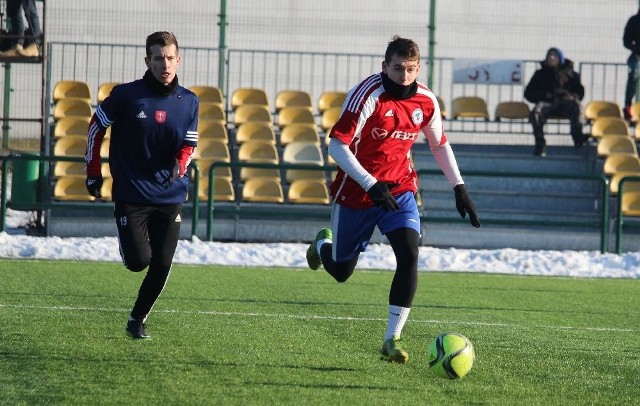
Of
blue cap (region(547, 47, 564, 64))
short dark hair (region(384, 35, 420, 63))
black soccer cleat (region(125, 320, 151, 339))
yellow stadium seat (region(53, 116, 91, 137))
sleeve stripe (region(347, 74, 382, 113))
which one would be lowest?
black soccer cleat (region(125, 320, 151, 339))

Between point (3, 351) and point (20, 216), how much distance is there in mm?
13950

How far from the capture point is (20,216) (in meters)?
21.5

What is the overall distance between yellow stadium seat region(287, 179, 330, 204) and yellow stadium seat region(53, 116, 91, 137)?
3.53 m

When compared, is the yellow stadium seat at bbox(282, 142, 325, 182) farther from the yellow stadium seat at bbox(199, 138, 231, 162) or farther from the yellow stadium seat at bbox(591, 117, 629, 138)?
the yellow stadium seat at bbox(591, 117, 629, 138)

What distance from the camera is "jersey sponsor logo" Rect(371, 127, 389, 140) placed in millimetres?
8123

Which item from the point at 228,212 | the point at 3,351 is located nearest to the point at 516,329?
the point at 3,351

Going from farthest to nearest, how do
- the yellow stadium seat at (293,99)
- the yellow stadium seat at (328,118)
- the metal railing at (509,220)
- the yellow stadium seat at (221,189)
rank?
the yellow stadium seat at (293,99) < the yellow stadium seat at (328,118) < the yellow stadium seat at (221,189) < the metal railing at (509,220)

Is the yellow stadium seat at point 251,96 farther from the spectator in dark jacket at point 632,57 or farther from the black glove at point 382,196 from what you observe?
the black glove at point 382,196

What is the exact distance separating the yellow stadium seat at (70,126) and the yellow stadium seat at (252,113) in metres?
2.55

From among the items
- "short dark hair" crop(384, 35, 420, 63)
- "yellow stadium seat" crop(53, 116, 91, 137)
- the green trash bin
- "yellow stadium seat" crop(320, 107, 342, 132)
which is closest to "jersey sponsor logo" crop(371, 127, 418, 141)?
"short dark hair" crop(384, 35, 420, 63)

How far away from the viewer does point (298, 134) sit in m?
21.3

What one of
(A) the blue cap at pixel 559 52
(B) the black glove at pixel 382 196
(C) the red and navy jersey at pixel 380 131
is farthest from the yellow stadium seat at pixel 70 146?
(B) the black glove at pixel 382 196

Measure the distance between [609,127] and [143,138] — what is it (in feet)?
49.8

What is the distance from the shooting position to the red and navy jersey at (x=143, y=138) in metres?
8.54
